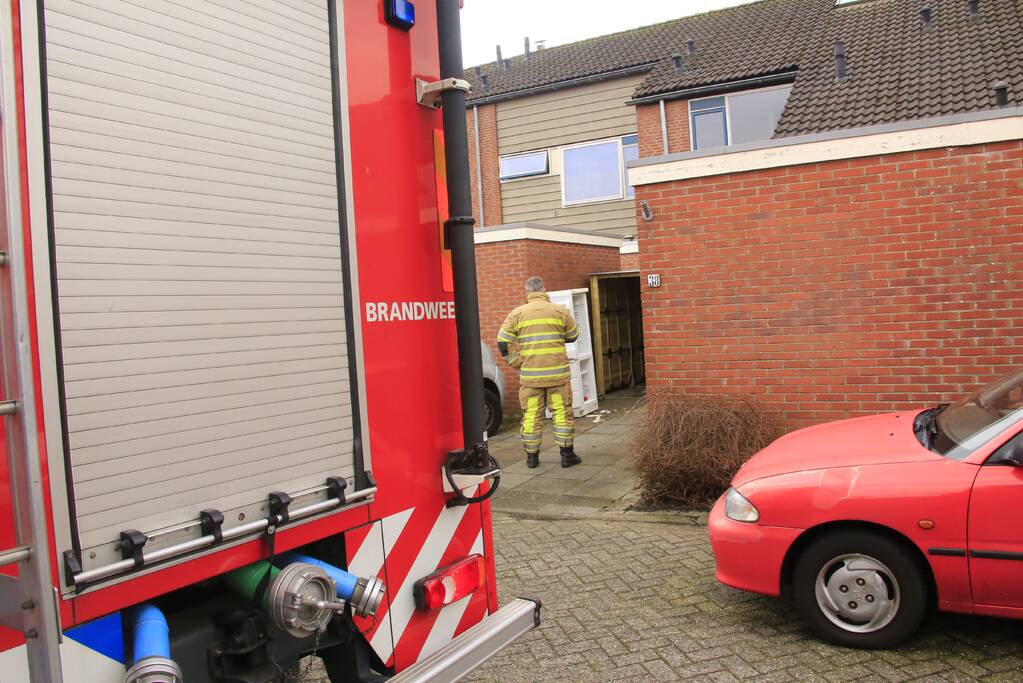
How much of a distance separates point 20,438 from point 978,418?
4.39 metres

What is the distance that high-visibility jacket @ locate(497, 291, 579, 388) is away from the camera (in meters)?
8.93

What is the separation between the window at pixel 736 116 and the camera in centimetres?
1795

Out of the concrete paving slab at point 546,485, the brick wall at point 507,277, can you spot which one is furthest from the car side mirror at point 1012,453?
the brick wall at point 507,277

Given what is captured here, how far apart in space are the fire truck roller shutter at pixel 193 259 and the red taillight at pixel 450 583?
558mm

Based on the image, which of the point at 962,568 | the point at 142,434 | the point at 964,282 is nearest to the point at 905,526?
the point at 962,568

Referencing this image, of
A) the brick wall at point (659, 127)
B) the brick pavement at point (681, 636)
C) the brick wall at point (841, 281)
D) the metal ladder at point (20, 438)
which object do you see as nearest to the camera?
the metal ladder at point (20, 438)

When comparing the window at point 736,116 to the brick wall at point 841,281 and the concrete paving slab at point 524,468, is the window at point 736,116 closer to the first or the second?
the brick wall at point 841,281

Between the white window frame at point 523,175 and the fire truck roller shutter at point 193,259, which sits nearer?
the fire truck roller shutter at point 193,259

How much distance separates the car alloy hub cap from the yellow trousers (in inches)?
190

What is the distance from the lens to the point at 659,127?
19031 mm

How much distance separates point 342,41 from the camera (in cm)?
248

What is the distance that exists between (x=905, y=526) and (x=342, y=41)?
3.34 meters

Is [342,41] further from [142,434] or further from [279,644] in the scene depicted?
[279,644]

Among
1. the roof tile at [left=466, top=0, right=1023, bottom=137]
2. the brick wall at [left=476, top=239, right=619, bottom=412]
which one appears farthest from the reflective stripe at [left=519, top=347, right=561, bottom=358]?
the roof tile at [left=466, top=0, right=1023, bottom=137]
